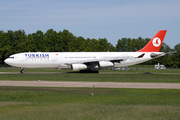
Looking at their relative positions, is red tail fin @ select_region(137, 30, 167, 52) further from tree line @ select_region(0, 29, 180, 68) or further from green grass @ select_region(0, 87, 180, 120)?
tree line @ select_region(0, 29, 180, 68)

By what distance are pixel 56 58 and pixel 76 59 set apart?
3.63 meters

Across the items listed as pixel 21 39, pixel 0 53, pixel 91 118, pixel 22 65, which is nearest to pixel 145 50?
pixel 22 65

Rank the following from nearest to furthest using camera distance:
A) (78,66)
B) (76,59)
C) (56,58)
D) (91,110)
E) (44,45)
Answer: (91,110) < (78,66) < (56,58) < (76,59) < (44,45)

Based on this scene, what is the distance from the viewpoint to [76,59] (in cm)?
4712

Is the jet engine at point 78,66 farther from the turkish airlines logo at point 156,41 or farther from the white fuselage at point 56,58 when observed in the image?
the turkish airlines logo at point 156,41

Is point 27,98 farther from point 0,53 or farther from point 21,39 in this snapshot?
point 21,39

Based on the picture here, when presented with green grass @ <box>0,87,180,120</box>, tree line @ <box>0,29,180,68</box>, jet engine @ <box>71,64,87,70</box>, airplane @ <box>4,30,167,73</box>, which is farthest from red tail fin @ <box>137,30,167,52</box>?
tree line @ <box>0,29,180,68</box>

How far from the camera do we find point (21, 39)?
103m

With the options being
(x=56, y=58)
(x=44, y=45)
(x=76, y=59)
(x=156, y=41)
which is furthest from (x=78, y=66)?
(x=44, y=45)

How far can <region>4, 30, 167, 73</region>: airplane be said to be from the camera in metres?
45.2

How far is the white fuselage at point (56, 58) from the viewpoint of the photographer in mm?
45281

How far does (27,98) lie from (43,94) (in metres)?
1.95

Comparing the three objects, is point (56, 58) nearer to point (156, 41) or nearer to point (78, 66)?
point (78, 66)

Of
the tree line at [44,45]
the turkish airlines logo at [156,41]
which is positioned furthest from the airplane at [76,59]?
the tree line at [44,45]
